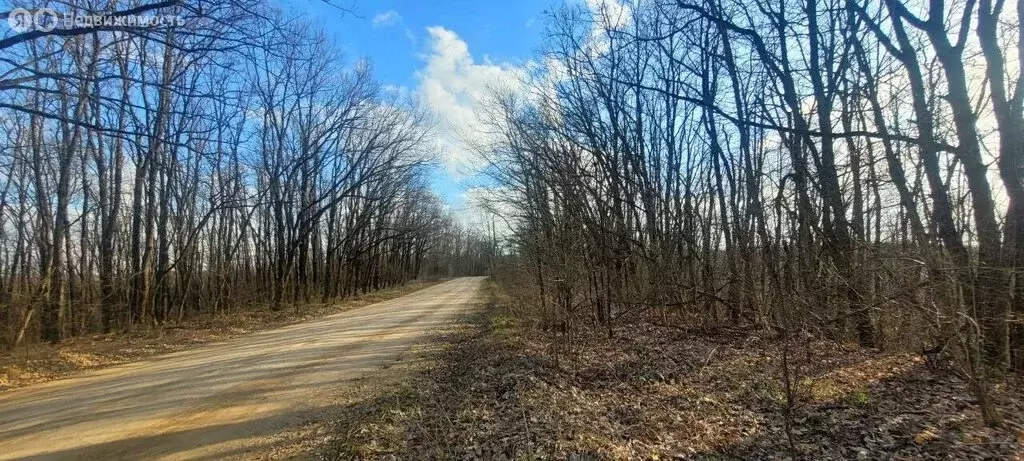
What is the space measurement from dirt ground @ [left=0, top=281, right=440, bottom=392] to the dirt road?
2.16ft

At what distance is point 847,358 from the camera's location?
8992mm

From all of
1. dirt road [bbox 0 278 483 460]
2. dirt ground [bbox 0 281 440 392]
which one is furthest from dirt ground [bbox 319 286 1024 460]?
dirt ground [bbox 0 281 440 392]

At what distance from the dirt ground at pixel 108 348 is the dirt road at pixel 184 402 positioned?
66 cm

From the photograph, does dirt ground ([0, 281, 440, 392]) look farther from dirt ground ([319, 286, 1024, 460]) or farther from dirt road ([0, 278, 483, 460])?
dirt ground ([319, 286, 1024, 460])

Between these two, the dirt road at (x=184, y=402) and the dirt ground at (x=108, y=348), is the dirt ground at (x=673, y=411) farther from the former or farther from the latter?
the dirt ground at (x=108, y=348)

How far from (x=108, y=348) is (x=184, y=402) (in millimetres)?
6803

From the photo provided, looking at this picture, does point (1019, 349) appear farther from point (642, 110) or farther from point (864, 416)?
point (642, 110)

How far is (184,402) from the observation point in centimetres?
676

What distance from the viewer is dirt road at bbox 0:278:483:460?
5188mm

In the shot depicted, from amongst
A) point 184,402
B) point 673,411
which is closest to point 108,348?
point 184,402

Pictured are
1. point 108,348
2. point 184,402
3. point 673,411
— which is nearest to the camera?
point 673,411

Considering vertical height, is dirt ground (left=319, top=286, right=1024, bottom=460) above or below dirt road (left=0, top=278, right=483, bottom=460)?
below

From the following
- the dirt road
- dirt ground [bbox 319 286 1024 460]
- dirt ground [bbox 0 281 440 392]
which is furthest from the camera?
dirt ground [bbox 0 281 440 392]

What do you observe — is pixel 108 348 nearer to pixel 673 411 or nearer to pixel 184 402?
pixel 184 402
